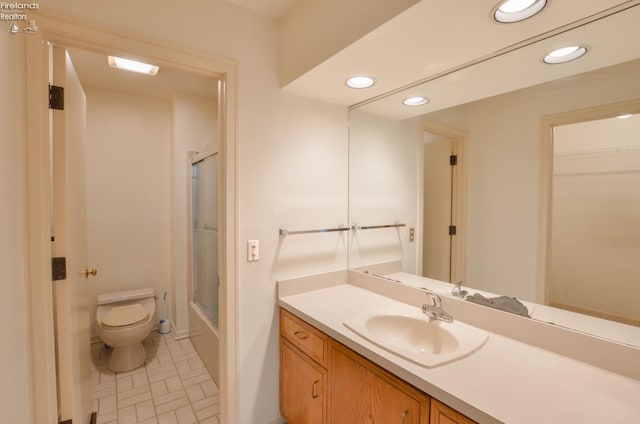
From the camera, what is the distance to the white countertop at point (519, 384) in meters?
0.78

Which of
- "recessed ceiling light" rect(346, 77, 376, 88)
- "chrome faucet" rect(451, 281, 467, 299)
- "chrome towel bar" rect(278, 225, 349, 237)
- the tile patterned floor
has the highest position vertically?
"recessed ceiling light" rect(346, 77, 376, 88)

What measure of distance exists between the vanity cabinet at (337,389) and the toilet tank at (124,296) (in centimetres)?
186

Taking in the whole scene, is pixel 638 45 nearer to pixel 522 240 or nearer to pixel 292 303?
pixel 522 240

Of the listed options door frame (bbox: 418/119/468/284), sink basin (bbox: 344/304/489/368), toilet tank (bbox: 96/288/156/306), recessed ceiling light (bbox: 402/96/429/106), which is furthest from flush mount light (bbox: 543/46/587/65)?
toilet tank (bbox: 96/288/156/306)

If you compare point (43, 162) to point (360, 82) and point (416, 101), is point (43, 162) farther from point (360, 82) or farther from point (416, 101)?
point (416, 101)

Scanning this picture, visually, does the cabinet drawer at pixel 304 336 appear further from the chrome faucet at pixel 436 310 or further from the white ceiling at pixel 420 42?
the white ceiling at pixel 420 42

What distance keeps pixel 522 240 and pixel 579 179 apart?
334mm

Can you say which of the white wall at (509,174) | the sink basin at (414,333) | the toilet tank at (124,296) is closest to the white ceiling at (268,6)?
the white wall at (509,174)

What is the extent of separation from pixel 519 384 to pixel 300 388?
3.51ft

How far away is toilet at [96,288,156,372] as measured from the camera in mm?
2287

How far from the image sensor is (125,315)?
2484mm

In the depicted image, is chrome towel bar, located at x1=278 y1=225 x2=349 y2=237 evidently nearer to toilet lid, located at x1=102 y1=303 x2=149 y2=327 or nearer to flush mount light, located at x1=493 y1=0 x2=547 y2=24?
flush mount light, located at x1=493 y1=0 x2=547 y2=24

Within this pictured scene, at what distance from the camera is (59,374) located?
1285 mm

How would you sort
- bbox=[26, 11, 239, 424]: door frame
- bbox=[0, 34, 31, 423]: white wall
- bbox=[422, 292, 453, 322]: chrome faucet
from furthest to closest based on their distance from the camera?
1. bbox=[422, 292, 453, 322]: chrome faucet
2. bbox=[26, 11, 239, 424]: door frame
3. bbox=[0, 34, 31, 423]: white wall
